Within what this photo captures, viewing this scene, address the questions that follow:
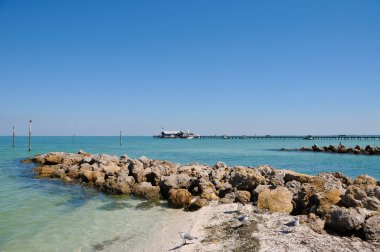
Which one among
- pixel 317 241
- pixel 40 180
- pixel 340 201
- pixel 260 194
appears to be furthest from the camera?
pixel 40 180

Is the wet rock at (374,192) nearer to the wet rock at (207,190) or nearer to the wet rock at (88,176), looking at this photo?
the wet rock at (207,190)

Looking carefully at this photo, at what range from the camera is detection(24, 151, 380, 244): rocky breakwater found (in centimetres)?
917

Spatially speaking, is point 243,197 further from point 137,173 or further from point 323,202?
point 137,173

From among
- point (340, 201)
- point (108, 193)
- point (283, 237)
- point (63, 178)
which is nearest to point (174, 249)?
point (283, 237)

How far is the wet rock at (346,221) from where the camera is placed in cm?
884

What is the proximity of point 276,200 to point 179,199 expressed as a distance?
401 cm

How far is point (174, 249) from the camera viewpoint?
345 inches

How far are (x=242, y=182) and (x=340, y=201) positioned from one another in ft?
15.1

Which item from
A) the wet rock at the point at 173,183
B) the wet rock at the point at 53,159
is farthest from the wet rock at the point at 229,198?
the wet rock at the point at 53,159

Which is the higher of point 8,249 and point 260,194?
point 260,194

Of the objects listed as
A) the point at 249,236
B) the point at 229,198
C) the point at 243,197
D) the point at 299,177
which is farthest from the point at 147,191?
the point at 249,236

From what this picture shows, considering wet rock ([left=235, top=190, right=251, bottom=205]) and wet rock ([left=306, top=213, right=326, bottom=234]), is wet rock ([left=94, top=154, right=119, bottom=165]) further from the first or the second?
wet rock ([left=306, top=213, right=326, bottom=234])

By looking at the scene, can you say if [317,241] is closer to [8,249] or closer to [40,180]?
[8,249]

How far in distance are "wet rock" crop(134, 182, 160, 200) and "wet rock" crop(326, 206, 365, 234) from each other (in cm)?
820
